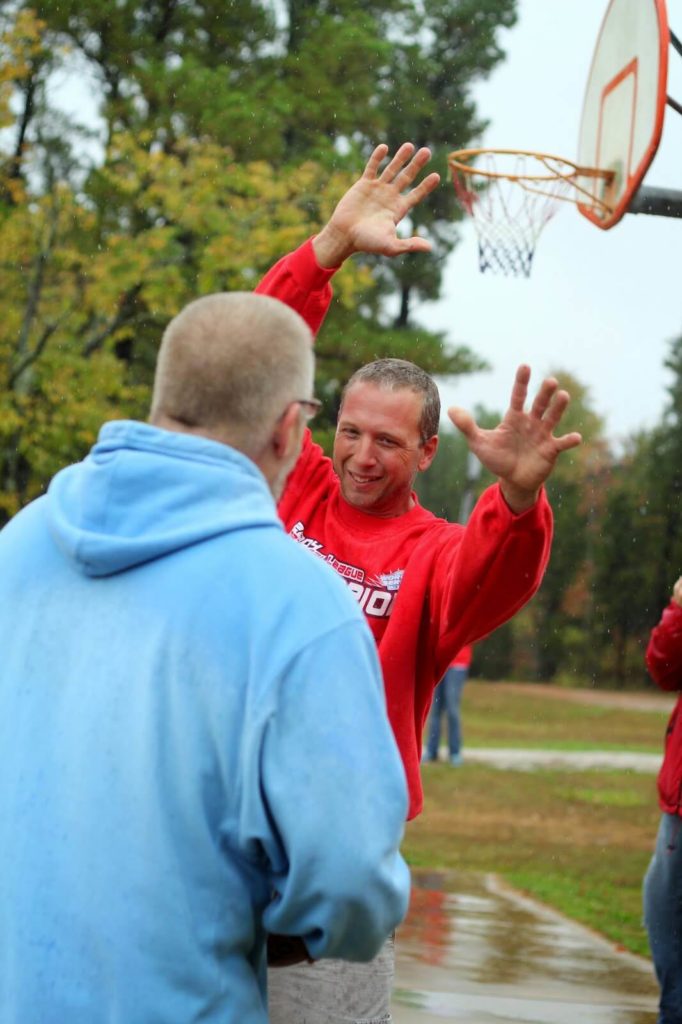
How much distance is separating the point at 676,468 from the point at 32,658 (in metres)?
51.8

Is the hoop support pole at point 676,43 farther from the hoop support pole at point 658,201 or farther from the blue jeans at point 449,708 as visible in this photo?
the blue jeans at point 449,708

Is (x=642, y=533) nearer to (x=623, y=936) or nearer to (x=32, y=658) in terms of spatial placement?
(x=623, y=936)

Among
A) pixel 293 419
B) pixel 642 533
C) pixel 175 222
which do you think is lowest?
pixel 642 533

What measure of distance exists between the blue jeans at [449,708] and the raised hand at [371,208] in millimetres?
12772

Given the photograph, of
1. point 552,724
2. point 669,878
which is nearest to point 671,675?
point 669,878

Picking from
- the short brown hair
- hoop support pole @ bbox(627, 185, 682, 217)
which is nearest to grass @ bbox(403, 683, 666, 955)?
hoop support pole @ bbox(627, 185, 682, 217)

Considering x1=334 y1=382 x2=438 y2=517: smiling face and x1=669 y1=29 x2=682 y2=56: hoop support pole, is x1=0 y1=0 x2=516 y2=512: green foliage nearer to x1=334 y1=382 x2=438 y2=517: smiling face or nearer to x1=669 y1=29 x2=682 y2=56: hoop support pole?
x1=669 y1=29 x2=682 y2=56: hoop support pole

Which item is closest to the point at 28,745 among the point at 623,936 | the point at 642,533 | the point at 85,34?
the point at 623,936

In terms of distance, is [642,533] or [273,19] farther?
[642,533]

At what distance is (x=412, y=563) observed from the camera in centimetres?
336

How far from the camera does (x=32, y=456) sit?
805 inches

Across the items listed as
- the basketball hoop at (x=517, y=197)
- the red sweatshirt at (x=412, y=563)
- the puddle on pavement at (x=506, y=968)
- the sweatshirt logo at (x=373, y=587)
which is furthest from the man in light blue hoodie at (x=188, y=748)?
the basketball hoop at (x=517, y=197)

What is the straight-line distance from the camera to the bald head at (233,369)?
81.6 inches

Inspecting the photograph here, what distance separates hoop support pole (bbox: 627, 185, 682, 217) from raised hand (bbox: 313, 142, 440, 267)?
4.32 m
